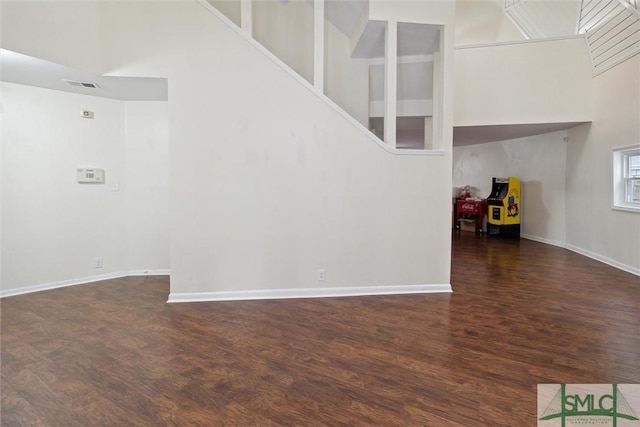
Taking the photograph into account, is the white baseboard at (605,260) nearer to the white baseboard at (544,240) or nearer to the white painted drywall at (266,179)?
the white baseboard at (544,240)

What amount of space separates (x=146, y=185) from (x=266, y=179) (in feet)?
7.14

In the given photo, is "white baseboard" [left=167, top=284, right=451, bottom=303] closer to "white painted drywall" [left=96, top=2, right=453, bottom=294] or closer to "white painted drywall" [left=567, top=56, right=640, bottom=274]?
Answer: "white painted drywall" [left=96, top=2, right=453, bottom=294]

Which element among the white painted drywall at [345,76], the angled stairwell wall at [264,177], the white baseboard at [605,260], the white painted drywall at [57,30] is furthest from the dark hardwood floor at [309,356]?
the white painted drywall at [345,76]

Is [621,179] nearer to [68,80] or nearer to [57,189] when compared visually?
[68,80]

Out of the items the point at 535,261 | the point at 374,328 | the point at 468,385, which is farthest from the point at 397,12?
the point at 535,261

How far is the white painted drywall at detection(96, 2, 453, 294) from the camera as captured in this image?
337 centimetres

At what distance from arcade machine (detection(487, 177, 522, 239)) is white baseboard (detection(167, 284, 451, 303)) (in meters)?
4.65

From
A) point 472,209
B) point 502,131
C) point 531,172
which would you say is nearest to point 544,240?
point 531,172

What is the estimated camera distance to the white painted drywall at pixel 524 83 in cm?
535

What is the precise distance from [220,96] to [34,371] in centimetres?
283

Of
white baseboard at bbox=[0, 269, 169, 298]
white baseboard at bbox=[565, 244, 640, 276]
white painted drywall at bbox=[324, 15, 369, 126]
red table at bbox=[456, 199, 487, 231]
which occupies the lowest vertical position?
white baseboard at bbox=[0, 269, 169, 298]

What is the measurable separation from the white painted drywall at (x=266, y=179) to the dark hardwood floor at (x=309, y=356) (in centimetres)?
44

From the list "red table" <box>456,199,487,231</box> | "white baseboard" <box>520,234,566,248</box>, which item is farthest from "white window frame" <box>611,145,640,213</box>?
"red table" <box>456,199,487,231</box>

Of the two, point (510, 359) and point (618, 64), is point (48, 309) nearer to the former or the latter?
point (510, 359)
